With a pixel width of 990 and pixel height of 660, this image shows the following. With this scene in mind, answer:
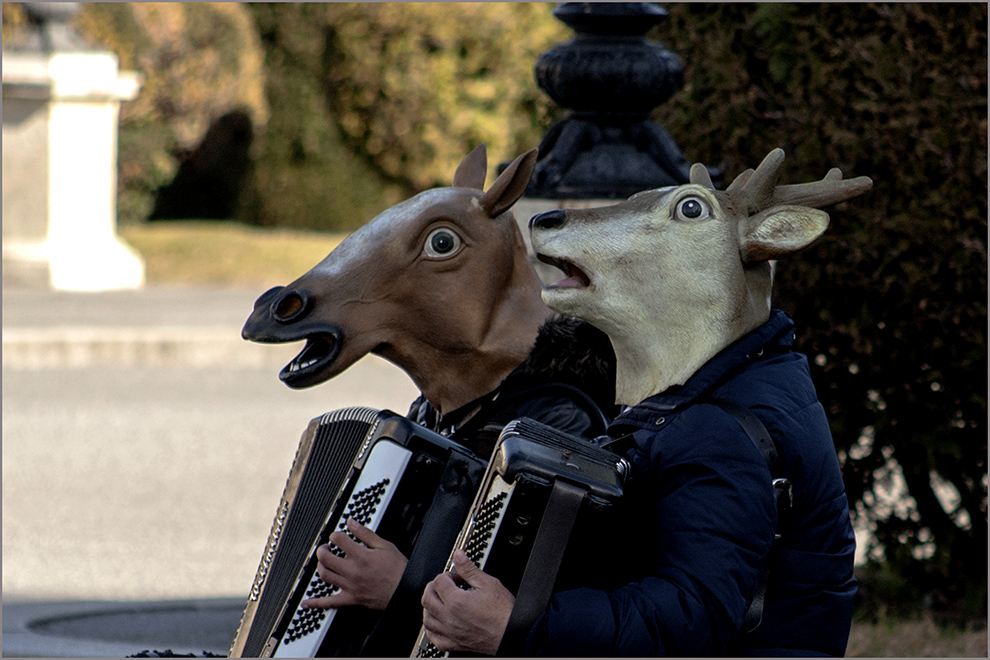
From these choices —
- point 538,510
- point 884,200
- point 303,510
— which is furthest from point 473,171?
point 884,200

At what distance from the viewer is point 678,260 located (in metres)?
2.37

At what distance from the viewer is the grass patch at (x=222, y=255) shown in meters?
16.2

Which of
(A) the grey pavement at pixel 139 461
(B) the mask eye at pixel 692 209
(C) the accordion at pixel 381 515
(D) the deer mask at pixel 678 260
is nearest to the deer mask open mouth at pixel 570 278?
(D) the deer mask at pixel 678 260

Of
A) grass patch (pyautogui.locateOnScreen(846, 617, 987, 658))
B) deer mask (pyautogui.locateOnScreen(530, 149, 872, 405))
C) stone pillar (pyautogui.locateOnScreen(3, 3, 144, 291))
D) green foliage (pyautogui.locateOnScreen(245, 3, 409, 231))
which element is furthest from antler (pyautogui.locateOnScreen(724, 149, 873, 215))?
green foliage (pyautogui.locateOnScreen(245, 3, 409, 231))

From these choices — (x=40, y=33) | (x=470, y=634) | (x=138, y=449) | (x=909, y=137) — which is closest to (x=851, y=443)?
(x=909, y=137)

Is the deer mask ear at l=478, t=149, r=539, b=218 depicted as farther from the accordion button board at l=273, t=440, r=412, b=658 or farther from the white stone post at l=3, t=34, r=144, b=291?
the white stone post at l=3, t=34, r=144, b=291

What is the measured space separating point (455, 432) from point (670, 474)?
904mm

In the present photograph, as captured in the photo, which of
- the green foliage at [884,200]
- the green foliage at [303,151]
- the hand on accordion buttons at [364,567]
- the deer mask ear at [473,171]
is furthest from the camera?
the green foliage at [303,151]

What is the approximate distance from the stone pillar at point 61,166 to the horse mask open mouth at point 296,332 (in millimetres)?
12864

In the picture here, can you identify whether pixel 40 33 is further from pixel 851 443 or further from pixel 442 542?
pixel 442 542

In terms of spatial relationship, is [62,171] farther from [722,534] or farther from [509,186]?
[722,534]

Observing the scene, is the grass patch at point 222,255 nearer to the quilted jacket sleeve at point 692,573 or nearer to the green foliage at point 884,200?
the green foliage at point 884,200

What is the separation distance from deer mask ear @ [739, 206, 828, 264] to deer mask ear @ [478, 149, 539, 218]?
647mm

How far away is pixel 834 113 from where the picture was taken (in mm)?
4719
